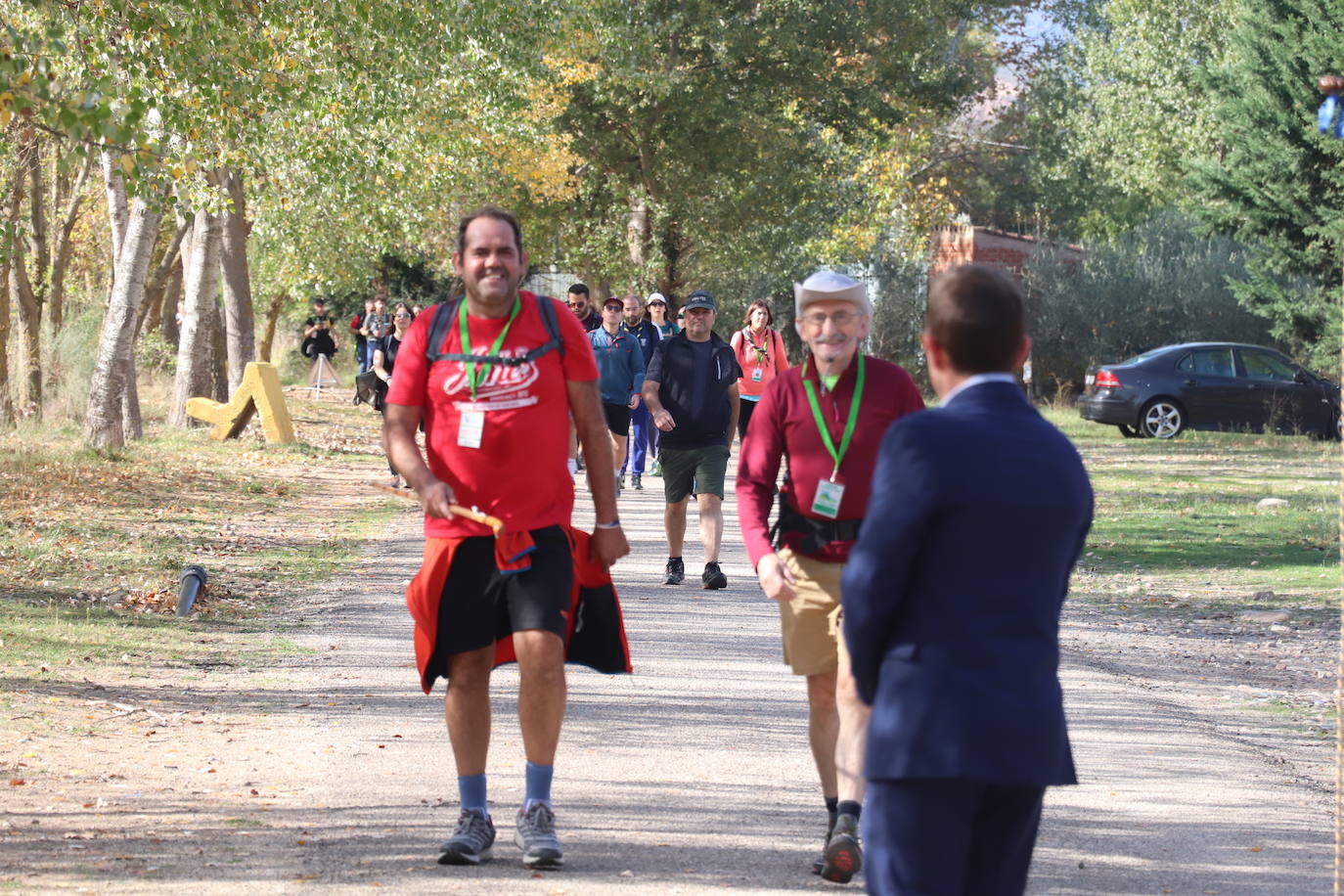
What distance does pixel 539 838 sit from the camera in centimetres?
554

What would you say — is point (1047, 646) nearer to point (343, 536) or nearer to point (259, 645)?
point (259, 645)

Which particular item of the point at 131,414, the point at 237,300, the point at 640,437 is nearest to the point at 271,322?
the point at 237,300

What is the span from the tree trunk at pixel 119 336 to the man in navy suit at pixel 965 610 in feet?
59.8

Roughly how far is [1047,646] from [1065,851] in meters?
2.63

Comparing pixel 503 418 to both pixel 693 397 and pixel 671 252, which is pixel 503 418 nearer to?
pixel 693 397

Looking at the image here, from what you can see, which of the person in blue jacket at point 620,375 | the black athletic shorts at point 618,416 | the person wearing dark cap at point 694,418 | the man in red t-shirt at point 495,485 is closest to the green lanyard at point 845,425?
the man in red t-shirt at point 495,485

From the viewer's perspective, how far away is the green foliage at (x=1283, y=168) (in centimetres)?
2914

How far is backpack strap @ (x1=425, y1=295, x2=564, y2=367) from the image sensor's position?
5.54m

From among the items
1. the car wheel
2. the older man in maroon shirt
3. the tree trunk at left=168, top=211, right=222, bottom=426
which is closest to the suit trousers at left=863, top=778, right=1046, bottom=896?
the older man in maroon shirt

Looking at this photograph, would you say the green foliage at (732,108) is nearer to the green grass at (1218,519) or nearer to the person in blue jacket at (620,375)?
the green grass at (1218,519)

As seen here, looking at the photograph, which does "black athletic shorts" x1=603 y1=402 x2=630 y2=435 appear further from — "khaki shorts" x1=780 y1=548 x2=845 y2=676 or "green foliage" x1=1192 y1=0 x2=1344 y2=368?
"green foliage" x1=1192 y1=0 x2=1344 y2=368

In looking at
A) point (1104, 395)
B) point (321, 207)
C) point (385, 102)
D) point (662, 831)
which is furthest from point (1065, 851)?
point (1104, 395)

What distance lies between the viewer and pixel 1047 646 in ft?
11.8

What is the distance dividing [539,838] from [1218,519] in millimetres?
13728
